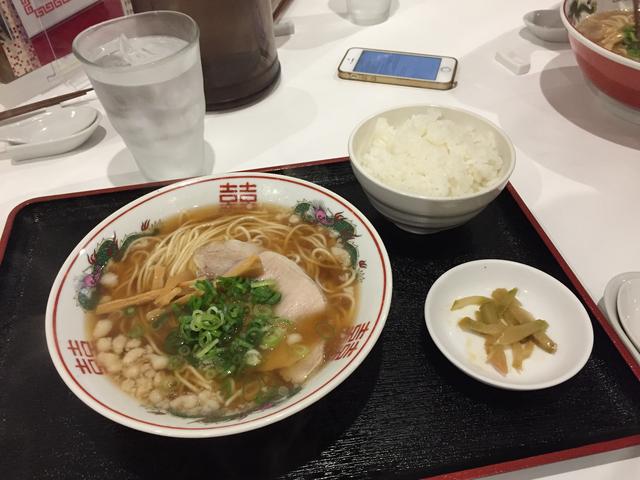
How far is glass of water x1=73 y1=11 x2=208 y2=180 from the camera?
1416mm

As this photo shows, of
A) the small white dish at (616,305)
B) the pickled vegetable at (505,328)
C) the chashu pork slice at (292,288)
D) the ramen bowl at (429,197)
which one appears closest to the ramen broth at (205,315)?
the chashu pork slice at (292,288)

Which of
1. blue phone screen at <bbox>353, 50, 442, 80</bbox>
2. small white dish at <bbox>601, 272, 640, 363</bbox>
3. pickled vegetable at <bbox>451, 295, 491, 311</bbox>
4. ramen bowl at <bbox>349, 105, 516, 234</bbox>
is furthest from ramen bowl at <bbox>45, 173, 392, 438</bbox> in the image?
blue phone screen at <bbox>353, 50, 442, 80</bbox>

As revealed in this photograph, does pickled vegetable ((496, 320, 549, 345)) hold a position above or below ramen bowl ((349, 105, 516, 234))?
below

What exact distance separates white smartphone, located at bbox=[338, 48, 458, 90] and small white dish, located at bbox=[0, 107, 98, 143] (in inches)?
43.0

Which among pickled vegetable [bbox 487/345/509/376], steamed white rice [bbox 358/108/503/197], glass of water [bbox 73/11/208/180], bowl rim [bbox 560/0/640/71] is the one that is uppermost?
A: glass of water [bbox 73/11/208/180]

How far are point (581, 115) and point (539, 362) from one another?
1.24 meters

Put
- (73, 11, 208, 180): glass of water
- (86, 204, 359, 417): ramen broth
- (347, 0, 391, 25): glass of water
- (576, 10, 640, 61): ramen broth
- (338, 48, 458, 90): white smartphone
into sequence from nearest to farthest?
(86, 204, 359, 417): ramen broth, (73, 11, 208, 180): glass of water, (576, 10, 640, 61): ramen broth, (338, 48, 458, 90): white smartphone, (347, 0, 391, 25): glass of water

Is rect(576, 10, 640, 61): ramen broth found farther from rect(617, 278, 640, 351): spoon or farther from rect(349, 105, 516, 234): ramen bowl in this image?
rect(617, 278, 640, 351): spoon

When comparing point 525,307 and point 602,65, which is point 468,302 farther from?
point 602,65

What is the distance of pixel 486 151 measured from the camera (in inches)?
58.4

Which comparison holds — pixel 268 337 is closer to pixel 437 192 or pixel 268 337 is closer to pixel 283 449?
pixel 283 449

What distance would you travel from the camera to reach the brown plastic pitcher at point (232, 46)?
5.70 ft

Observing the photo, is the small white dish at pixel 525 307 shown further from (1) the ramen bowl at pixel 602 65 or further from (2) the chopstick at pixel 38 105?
(2) the chopstick at pixel 38 105

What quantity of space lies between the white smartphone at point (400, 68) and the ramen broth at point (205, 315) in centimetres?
102
